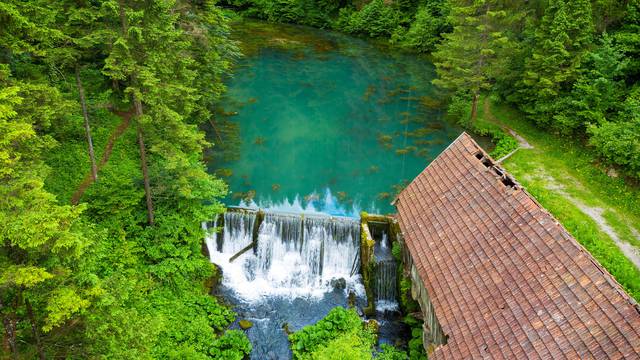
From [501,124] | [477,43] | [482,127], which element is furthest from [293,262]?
[477,43]

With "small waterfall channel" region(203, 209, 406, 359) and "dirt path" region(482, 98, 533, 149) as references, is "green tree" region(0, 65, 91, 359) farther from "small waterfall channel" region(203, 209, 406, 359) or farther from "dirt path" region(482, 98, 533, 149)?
"dirt path" region(482, 98, 533, 149)

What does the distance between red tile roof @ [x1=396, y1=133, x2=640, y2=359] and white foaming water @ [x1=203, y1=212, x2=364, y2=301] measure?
5502mm

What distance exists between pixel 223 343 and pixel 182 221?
5.41 m

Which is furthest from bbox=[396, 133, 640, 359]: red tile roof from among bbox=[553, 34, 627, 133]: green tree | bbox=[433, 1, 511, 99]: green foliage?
bbox=[433, 1, 511, 99]: green foliage

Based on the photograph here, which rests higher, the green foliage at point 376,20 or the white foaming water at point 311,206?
the green foliage at point 376,20

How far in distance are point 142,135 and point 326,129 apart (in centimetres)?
2097

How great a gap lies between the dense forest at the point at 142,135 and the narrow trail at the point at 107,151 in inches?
5.4

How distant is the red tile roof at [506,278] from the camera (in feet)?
36.5

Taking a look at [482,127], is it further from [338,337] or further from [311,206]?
[338,337]

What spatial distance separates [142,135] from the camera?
57.1 feet

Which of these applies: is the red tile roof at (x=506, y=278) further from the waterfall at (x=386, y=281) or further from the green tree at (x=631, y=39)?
the green tree at (x=631, y=39)

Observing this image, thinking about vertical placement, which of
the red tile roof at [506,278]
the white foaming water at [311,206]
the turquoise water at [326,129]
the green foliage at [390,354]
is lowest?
the green foliage at [390,354]

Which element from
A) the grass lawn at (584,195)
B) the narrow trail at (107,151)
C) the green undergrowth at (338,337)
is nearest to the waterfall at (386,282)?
the green undergrowth at (338,337)

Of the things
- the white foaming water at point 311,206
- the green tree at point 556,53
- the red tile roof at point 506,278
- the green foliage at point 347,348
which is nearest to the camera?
the red tile roof at point 506,278
